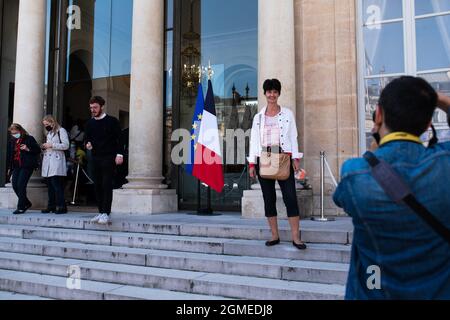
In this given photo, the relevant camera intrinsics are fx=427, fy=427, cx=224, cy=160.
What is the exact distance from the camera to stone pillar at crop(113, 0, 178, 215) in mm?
7980

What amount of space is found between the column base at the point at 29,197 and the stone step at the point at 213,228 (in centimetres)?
238

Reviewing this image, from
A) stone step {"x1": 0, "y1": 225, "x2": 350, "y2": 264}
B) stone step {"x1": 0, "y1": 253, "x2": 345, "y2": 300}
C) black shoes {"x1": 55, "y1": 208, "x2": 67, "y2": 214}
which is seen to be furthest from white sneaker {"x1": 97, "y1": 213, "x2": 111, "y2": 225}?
black shoes {"x1": 55, "y1": 208, "x2": 67, "y2": 214}

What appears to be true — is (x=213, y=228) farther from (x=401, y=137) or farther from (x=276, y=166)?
(x=401, y=137)

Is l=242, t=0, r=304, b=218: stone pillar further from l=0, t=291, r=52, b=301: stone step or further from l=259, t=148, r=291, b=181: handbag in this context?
l=0, t=291, r=52, b=301: stone step

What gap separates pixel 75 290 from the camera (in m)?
4.38

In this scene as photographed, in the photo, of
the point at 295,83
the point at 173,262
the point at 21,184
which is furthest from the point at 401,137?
the point at 21,184

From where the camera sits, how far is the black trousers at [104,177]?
611cm

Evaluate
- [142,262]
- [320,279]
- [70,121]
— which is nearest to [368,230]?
[320,279]

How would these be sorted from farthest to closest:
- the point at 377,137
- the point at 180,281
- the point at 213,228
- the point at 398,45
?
the point at 398,45
the point at 213,228
the point at 180,281
the point at 377,137

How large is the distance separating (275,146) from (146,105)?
401 centimetres

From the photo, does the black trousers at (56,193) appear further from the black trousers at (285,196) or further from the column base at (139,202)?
the black trousers at (285,196)

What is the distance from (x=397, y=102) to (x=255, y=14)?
779cm

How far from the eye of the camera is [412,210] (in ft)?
4.18

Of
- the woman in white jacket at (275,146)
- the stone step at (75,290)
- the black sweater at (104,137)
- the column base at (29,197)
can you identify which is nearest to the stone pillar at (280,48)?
the woman in white jacket at (275,146)
